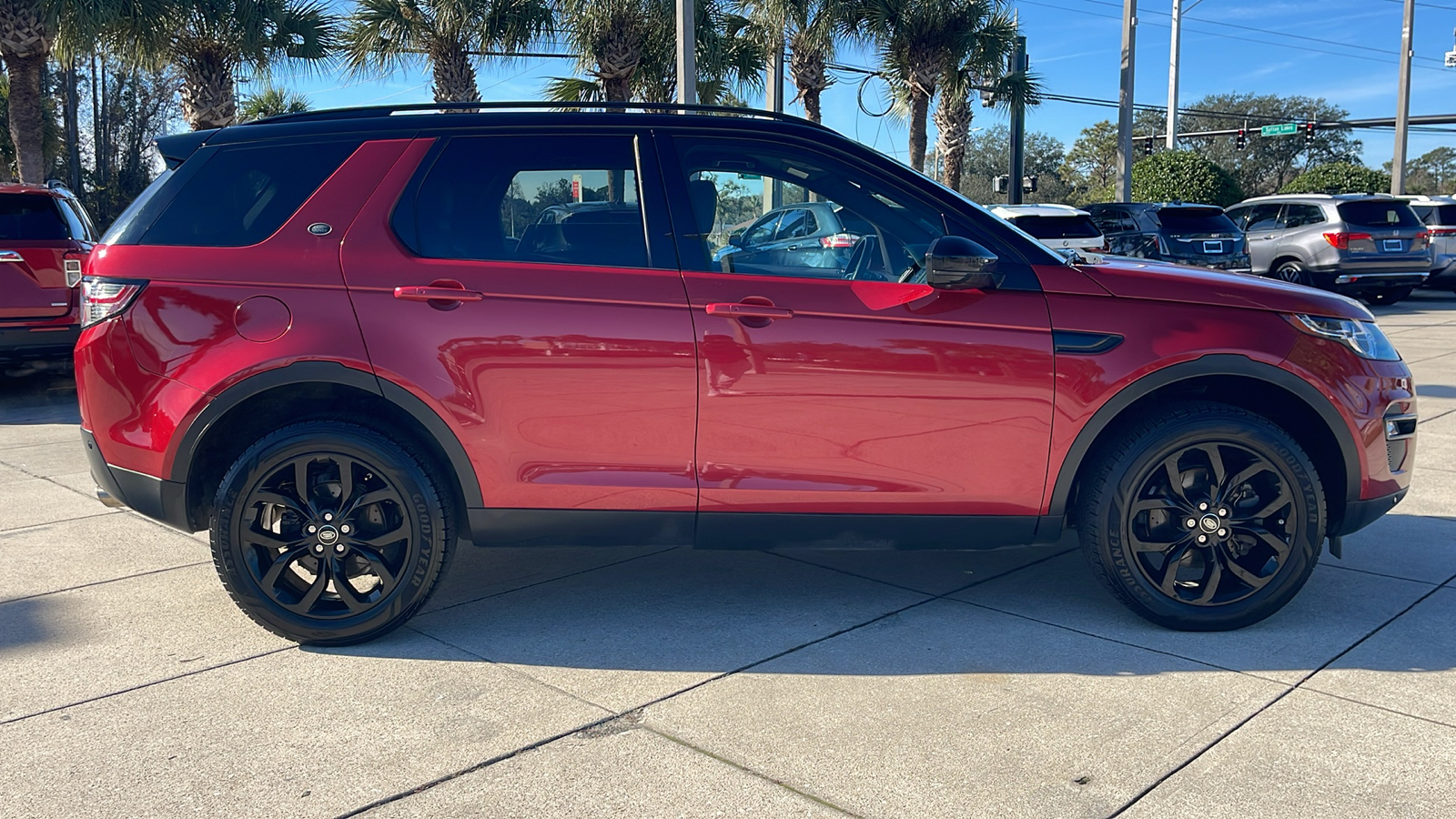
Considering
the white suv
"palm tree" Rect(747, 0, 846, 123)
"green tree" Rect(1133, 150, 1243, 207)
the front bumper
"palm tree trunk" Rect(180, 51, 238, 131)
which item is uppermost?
"palm tree" Rect(747, 0, 846, 123)

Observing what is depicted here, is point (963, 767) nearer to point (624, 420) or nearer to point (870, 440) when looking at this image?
point (870, 440)

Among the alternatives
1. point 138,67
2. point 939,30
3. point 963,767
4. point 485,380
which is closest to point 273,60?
point 138,67

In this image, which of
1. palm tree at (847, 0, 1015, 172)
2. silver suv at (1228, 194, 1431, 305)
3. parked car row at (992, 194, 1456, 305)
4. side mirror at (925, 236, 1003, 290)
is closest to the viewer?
side mirror at (925, 236, 1003, 290)

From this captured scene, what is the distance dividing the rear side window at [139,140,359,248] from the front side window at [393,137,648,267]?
13.7 inches

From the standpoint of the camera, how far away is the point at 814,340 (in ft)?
12.6

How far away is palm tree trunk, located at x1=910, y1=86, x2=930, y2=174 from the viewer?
22.0 meters

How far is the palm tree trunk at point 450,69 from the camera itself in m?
19.8

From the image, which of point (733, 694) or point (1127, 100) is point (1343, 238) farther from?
point (733, 694)

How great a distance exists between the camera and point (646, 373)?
3846 mm

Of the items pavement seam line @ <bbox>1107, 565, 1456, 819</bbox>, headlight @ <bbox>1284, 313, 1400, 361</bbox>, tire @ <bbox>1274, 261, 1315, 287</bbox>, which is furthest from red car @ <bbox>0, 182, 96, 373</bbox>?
tire @ <bbox>1274, 261, 1315, 287</bbox>

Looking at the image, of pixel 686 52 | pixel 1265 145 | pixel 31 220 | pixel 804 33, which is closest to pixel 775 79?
pixel 804 33

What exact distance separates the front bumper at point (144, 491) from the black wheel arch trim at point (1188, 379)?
2978 mm

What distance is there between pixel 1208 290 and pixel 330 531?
3.10 meters

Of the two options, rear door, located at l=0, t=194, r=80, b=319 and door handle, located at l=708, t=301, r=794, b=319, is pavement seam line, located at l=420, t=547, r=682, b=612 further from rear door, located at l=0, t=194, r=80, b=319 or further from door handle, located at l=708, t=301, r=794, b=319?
rear door, located at l=0, t=194, r=80, b=319
